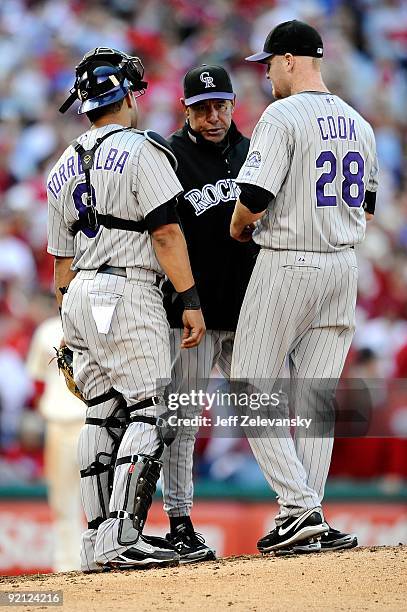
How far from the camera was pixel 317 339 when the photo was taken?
538 centimetres

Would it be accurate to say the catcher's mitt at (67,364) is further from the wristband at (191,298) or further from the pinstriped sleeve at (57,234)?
the wristband at (191,298)

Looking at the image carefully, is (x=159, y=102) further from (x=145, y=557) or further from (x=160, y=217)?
(x=145, y=557)

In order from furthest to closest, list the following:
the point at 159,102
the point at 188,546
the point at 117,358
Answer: the point at 159,102, the point at 188,546, the point at 117,358

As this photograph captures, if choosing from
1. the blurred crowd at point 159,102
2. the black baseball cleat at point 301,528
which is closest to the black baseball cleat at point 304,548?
the black baseball cleat at point 301,528

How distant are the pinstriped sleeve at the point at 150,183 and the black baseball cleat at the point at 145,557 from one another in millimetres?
1388

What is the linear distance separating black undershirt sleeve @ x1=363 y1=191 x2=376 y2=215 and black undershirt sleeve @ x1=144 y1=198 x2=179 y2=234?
1104 mm

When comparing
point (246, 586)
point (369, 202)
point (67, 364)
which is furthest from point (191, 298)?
point (246, 586)

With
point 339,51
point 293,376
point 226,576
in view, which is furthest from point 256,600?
point 339,51

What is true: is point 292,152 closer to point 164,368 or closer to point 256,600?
point 164,368

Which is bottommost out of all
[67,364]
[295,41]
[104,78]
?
[67,364]

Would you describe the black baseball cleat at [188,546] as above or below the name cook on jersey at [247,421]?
below

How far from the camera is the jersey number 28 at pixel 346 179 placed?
5.19 metres

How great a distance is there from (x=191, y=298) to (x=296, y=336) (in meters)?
0.55

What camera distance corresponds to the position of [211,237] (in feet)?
18.2
